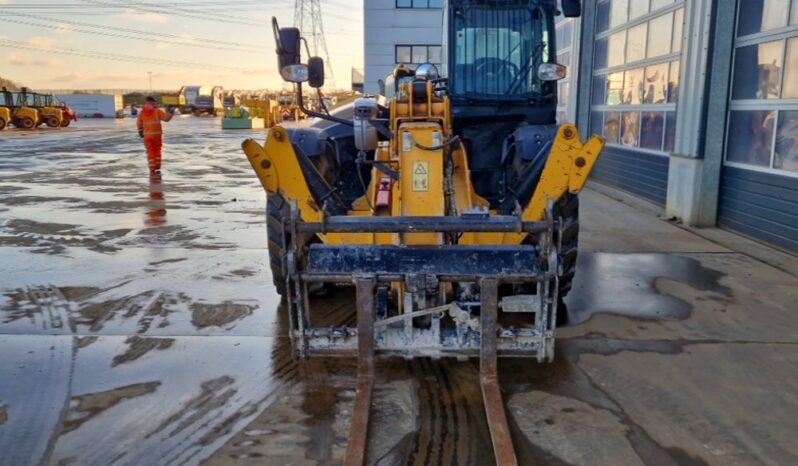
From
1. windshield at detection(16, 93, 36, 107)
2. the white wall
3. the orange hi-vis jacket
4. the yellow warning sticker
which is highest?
the white wall

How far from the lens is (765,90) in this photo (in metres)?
8.55

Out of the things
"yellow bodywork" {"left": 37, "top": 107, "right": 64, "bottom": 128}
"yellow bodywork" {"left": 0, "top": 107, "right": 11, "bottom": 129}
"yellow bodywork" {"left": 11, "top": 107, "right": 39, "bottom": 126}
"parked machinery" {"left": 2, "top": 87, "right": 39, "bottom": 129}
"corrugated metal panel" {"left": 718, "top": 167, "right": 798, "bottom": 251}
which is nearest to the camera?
"corrugated metal panel" {"left": 718, "top": 167, "right": 798, "bottom": 251}

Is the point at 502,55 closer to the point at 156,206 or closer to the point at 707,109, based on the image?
the point at 707,109

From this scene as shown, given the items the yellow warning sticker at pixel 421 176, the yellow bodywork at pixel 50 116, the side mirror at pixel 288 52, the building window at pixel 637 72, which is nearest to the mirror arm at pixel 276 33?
the side mirror at pixel 288 52

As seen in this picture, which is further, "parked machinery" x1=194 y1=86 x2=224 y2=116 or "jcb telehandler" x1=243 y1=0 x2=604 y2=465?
"parked machinery" x1=194 y1=86 x2=224 y2=116

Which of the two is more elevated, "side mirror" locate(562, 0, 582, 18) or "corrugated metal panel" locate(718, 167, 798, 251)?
"side mirror" locate(562, 0, 582, 18)

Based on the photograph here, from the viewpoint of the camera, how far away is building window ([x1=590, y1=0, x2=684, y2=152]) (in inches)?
437

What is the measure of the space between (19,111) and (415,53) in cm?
2219

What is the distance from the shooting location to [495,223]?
397 centimetres

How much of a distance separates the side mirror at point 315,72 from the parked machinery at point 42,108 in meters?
39.0

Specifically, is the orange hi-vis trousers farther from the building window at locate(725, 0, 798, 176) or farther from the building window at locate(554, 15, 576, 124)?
the building window at locate(725, 0, 798, 176)

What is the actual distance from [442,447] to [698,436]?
1413 mm

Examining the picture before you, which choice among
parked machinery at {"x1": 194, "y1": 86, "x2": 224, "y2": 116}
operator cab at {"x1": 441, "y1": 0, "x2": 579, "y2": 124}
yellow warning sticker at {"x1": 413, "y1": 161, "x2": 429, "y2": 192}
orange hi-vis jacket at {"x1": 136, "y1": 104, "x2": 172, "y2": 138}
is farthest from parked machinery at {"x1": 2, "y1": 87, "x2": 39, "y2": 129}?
yellow warning sticker at {"x1": 413, "y1": 161, "x2": 429, "y2": 192}

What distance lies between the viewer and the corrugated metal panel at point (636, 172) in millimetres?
11469
